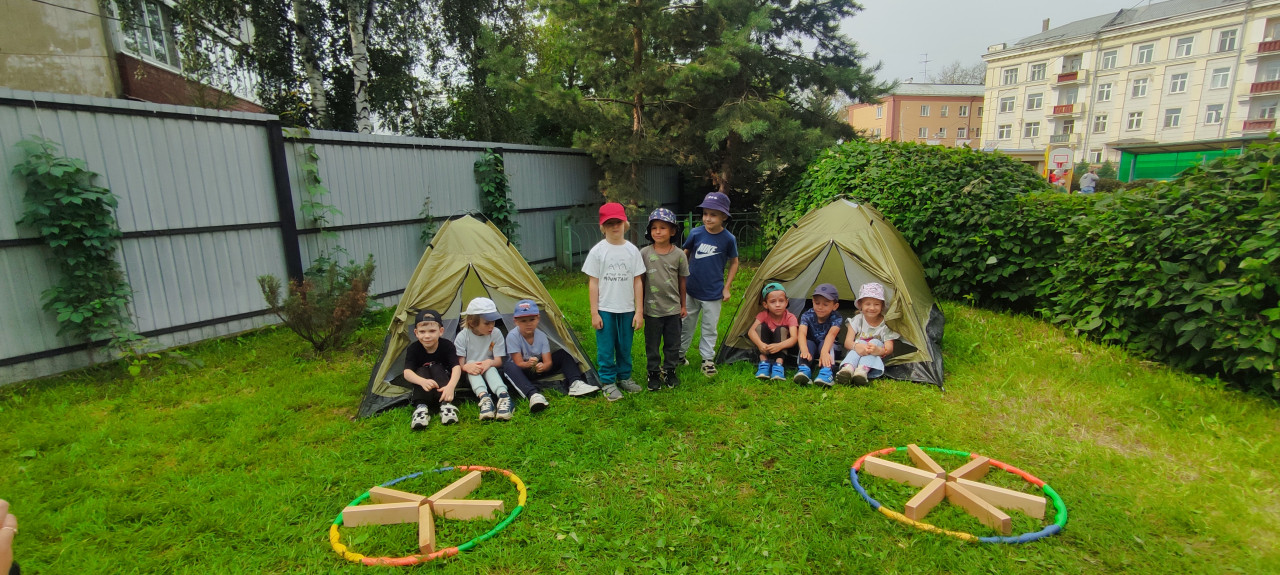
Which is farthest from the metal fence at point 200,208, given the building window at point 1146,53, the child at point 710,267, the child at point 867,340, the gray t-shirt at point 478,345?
the building window at point 1146,53

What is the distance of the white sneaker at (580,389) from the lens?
429cm

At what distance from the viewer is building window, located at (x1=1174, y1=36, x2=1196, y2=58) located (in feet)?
99.2

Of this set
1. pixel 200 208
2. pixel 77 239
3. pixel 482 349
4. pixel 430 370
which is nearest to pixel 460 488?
pixel 430 370

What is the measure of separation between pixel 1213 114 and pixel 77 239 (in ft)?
144

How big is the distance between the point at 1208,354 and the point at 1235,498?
1.76 metres

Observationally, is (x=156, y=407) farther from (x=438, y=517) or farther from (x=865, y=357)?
(x=865, y=357)

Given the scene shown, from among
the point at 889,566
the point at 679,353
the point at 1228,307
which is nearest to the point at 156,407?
the point at 679,353

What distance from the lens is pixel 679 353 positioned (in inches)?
181

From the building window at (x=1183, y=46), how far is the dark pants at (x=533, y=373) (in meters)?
41.4

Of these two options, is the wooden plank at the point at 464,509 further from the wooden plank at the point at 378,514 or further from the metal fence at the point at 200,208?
the metal fence at the point at 200,208

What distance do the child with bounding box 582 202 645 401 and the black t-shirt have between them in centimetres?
106

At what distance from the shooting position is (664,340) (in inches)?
176

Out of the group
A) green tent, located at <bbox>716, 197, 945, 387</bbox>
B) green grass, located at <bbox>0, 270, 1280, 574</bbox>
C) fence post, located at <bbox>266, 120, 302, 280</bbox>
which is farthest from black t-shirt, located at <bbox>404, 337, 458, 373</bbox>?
fence post, located at <bbox>266, 120, 302, 280</bbox>

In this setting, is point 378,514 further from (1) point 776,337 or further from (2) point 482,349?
(1) point 776,337
